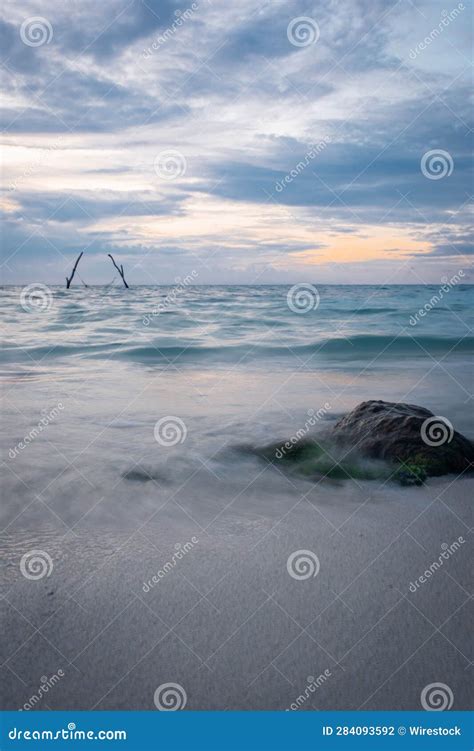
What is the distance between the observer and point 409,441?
5.11m

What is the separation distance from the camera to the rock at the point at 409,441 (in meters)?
4.98

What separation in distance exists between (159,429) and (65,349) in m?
8.49

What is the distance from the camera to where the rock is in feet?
16.3

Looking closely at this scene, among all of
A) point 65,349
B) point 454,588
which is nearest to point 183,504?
point 454,588

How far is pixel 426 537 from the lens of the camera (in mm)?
3949

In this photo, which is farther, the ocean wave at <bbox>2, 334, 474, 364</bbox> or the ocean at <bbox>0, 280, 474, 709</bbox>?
the ocean wave at <bbox>2, 334, 474, 364</bbox>

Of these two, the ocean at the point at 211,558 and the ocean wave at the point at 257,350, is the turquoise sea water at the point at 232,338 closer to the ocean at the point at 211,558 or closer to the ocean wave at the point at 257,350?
the ocean wave at the point at 257,350

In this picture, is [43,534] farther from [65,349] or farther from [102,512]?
Answer: [65,349]

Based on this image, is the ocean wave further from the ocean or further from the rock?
the rock

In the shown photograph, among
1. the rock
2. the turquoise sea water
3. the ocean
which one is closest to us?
the ocean

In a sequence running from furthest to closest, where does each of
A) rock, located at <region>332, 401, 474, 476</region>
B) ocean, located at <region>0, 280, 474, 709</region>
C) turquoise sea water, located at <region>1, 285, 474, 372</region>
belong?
1. turquoise sea water, located at <region>1, 285, 474, 372</region>
2. rock, located at <region>332, 401, 474, 476</region>
3. ocean, located at <region>0, 280, 474, 709</region>

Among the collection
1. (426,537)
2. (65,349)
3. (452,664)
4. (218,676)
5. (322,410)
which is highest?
(65,349)

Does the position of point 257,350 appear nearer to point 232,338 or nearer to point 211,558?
point 232,338

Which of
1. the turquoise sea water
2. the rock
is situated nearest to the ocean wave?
the turquoise sea water
